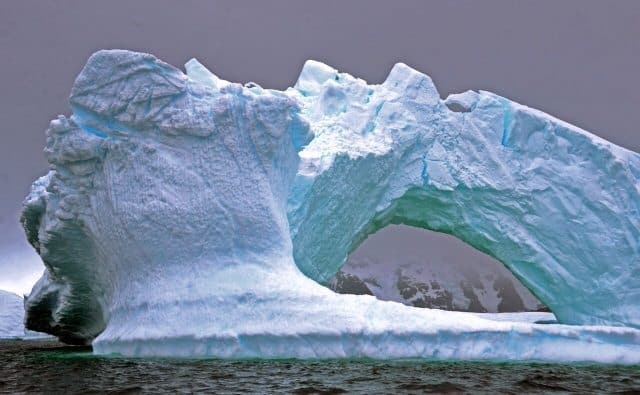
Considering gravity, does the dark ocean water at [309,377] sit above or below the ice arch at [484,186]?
below

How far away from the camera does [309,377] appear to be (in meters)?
6.30

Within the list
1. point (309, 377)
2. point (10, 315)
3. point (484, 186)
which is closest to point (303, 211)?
point (484, 186)

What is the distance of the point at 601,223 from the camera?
12.9 metres

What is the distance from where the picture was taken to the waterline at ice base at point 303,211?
8.53 m

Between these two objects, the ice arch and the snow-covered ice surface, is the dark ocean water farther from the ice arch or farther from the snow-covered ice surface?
the snow-covered ice surface

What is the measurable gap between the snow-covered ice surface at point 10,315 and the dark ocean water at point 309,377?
15.2 m

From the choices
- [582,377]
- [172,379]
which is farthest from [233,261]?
[582,377]

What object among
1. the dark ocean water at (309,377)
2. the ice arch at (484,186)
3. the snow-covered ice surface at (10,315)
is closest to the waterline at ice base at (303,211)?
the ice arch at (484,186)

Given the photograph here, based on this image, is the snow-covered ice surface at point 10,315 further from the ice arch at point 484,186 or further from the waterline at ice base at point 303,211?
the ice arch at point 484,186

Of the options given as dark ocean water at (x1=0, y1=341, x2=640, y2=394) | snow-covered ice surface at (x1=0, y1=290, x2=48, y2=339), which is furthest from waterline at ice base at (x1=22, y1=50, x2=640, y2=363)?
snow-covered ice surface at (x1=0, y1=290, x2=48, y2=339)

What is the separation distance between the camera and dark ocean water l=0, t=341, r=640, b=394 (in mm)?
5559

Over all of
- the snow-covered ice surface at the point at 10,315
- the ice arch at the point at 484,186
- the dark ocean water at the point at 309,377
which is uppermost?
the ice arch at the point at 484,186

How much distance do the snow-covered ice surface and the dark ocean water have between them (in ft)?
49.8

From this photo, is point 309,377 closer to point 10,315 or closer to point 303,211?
point 303,211
